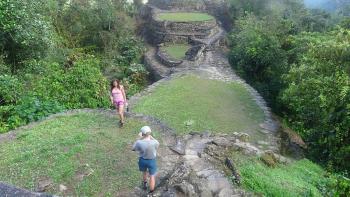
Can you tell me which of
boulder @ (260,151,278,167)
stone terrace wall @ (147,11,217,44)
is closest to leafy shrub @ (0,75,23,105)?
boulder @ (260,151,278,167)

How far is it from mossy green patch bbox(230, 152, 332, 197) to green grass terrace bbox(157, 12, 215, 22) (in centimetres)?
1962

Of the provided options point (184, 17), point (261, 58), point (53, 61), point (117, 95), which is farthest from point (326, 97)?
point (184, 17)

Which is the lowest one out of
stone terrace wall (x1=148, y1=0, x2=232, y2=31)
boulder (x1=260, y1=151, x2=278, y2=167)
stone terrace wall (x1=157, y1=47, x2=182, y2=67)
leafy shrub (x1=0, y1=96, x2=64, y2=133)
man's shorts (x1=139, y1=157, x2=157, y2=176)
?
stone terrace wall (x1=157, y1=47, x2=182, y2=67)

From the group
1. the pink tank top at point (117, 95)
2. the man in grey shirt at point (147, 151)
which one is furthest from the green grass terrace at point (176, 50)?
the man in grey shirt at point (147, 151)

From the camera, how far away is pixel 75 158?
7758 mm

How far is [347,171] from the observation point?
10250mm

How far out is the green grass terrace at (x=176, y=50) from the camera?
2315cm

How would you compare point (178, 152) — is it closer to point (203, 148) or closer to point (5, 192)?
point (203, 148)

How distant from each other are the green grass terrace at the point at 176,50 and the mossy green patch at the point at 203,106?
603 centimetres

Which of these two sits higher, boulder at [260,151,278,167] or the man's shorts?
the man's shorts

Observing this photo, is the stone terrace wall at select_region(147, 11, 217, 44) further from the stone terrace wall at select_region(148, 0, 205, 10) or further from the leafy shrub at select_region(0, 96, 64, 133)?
the leafy shrub at select_region(0, 96, 64, 133)

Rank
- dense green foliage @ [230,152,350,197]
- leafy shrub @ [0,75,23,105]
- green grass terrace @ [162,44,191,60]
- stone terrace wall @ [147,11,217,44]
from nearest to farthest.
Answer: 1. dense green foliage @ [230,152,350,197]
2. leafy shrub @ [0,75,23,105]
3. green grass terrace @ [162,44,191,60]
4. stone terrace wall @ [147,11,217,44]

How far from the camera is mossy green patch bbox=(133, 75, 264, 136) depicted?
40.5 feet

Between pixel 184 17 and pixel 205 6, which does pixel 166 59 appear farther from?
pixel 205 6
